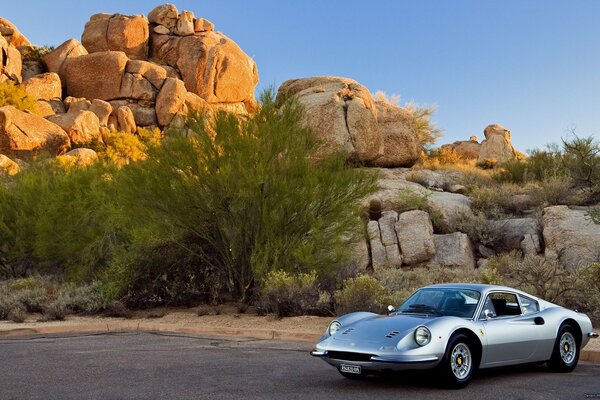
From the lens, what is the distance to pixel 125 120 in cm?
5653

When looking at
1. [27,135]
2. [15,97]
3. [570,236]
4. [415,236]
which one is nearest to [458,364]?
[415,236]

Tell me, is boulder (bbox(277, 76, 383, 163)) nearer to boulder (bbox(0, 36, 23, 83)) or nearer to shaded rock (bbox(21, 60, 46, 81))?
boulder (bbox(0, 36, 23, 83))

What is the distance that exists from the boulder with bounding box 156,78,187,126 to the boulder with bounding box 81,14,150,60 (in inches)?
347

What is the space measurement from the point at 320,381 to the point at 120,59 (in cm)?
5637

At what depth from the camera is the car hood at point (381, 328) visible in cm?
801

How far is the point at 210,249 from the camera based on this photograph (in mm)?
19375

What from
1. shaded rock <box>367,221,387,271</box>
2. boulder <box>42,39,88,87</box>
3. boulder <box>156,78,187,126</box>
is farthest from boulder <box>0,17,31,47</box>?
shaded rock <box>367,221,387,271</box>

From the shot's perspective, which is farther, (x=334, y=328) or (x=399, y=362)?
(x=334, y=328)

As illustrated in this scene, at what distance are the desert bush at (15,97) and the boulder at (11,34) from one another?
14783mm

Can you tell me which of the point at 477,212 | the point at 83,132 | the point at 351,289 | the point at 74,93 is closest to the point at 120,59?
the point at 74,93

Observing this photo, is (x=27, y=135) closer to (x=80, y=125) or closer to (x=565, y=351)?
(x=80, y=125)

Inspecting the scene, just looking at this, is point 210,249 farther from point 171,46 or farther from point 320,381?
point 171,46

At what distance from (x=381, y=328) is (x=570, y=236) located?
18.4 meters

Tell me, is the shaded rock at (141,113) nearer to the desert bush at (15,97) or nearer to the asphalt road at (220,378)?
the desert bush at (15,97)
